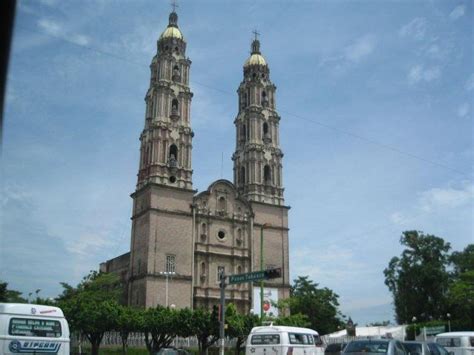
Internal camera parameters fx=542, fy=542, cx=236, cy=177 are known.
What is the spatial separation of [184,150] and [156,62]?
11.6 m

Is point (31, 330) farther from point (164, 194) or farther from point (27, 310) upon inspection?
point (164, 194)

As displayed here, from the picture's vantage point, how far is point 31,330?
16.5m

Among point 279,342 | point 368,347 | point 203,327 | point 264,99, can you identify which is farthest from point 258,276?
point 264,99

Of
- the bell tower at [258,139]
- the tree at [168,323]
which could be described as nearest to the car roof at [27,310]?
the tree at [168,323]

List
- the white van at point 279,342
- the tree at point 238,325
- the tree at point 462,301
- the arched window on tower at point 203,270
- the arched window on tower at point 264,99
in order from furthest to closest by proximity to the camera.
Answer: the arched window on tower at point 264,99
the arched window on tower at point 203,270
the tree at point 462,301
the tree at point 238,325
the white van at point 279,342

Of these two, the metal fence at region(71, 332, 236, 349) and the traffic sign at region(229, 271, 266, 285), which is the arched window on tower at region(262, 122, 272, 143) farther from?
the traffic sign at region(229, 271, 266, 285)

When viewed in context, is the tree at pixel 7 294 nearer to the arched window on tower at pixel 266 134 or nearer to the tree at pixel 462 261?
the arched window on tower at pixel 266 134

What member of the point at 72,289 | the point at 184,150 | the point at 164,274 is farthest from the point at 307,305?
the point at 72,289

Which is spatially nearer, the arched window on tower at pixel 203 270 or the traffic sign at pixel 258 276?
the traffic sign at pixel 258 276

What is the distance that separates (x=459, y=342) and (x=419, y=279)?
123 feet

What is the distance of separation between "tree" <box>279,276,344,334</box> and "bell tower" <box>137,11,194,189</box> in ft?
58.4

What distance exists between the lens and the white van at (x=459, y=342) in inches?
1003

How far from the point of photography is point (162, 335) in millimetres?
36750

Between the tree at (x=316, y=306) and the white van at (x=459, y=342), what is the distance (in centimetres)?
3026
